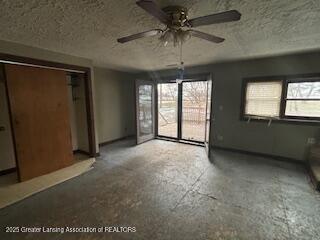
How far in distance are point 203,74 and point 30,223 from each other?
14.6 ft

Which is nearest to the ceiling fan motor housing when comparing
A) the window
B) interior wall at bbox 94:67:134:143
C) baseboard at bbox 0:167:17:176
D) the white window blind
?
the white window blind

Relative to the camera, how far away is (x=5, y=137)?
3020mm

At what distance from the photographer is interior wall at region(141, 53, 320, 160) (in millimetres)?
3326

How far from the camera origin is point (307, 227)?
1.80m

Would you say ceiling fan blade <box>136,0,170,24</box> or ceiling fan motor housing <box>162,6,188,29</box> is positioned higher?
ceiling fan motor housing <box>162,6,188,29</box>

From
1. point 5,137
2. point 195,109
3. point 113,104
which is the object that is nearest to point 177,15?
point 5,137

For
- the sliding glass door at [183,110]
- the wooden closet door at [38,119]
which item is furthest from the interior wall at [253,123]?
the wooden closet door at [38,119]

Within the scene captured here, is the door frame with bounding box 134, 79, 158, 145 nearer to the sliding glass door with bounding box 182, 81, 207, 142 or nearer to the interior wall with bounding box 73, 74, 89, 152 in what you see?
the sliding glass door with bounding box 182, 81, 207, 142

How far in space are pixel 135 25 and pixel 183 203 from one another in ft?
7.91

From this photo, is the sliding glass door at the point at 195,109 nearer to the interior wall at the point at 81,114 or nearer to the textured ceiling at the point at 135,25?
the textured ceiling at the point at 135,25

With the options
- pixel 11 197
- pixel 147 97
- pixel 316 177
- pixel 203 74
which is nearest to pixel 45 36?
pixel 11 197

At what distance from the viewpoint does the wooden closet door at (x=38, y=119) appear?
8.73ft

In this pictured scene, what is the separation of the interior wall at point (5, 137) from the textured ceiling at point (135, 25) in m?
1.16

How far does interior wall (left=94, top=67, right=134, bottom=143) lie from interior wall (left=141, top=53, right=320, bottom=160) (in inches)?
87.7
